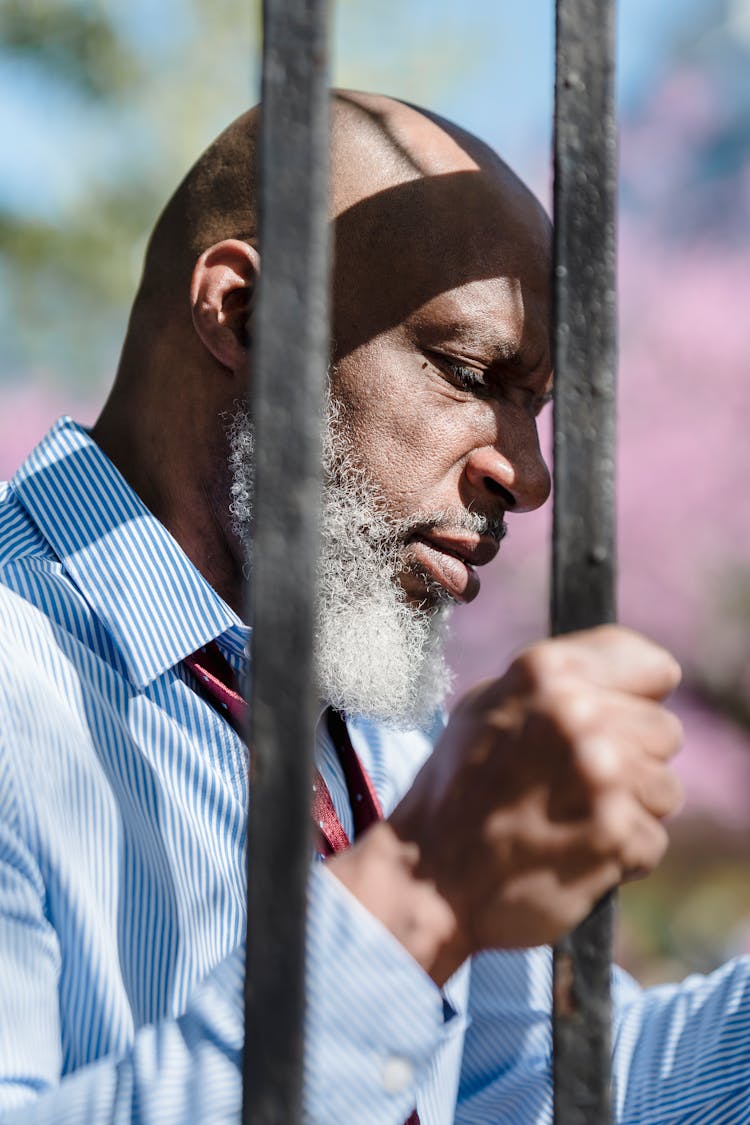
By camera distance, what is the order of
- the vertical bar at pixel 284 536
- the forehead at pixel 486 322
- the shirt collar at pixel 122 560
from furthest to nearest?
the forehead at pixel 486 322 → the shirt collar at pixel 122 560 → the vertical bar at pixel 284 536

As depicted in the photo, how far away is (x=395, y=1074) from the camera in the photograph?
123 centimetres

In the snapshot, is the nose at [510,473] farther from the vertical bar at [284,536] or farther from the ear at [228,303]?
the vertical bar at [284,536]

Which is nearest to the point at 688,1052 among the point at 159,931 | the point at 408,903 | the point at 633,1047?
the point at 633,1047

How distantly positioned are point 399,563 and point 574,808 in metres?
1.00

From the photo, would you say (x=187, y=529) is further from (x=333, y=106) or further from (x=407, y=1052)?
(x=407, y=1052)

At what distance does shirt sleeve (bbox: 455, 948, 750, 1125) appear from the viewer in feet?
6.19

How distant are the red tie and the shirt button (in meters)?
0.62

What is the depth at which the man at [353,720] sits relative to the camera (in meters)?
1.21

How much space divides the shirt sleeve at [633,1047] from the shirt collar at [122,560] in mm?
772

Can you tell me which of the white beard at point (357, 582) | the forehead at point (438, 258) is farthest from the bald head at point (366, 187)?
the white beard at point (357, 582)

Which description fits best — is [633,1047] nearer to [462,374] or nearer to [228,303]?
[462,374]

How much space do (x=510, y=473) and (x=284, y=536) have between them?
3.26 feet

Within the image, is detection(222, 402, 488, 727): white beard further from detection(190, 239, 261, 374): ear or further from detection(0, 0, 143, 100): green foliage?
detection(0, 0, 143, 100): green foliage

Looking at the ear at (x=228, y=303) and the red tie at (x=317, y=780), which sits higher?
the ear at (x=228, y=303)
